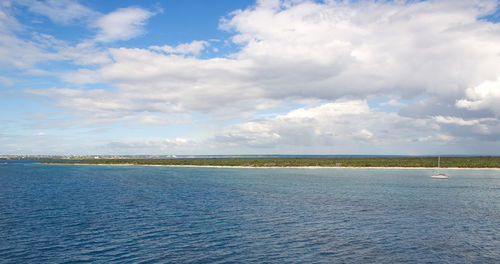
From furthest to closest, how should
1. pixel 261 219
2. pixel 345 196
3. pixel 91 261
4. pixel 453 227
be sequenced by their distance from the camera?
1. pixel 345 196
2. pixel 261 219
3. pixel 453 227
4. pixel 91 261

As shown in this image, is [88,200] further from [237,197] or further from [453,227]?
[453,227]

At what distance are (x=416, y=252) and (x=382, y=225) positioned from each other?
32.1 ft

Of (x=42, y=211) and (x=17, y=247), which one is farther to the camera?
(x=42, y=211)

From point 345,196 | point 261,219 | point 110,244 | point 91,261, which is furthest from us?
point 345,196

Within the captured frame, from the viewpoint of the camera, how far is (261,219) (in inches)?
1628

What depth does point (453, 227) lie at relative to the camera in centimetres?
3759

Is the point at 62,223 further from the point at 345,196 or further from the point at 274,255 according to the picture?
the point at 345,196

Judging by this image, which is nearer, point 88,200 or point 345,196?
point 88,200

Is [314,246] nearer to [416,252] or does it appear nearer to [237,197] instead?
[416,252]

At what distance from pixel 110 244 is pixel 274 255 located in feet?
52.8

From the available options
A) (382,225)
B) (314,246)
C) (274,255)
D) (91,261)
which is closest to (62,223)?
(91,261)

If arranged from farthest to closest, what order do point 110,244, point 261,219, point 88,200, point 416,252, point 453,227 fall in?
point 88,200, point 261,219, point 453,227, point 110,244, point 416,252

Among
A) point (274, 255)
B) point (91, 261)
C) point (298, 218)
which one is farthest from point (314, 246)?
point (91, 261)

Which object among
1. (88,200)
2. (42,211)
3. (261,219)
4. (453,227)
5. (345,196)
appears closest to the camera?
(453,227)
